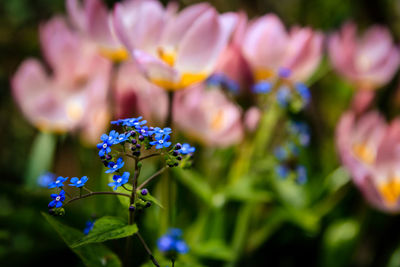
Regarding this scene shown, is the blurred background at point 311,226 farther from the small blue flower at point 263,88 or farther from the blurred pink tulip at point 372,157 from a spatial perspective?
the small blue flower at point 263,88

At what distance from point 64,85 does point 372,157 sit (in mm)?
555

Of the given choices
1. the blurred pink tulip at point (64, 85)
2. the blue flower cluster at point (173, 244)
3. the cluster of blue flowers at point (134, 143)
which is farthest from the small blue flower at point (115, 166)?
the blurred pink tulip at point (64, 85)

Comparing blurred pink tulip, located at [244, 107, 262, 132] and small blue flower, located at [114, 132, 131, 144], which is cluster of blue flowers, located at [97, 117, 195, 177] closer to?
small blue flower, located at [114, 132, 131, 144]

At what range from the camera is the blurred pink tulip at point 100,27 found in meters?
0.60

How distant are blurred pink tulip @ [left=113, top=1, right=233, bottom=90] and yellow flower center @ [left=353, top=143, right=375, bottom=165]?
1.20ft

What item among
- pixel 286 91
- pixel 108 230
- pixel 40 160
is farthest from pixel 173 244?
pixel 40 160

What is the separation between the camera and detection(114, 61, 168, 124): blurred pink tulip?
0.60 meters

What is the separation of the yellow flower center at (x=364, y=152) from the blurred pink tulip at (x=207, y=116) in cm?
21

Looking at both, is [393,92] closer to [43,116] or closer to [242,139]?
[242,139]

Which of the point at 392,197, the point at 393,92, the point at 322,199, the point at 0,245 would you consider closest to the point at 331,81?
the point at 393,92

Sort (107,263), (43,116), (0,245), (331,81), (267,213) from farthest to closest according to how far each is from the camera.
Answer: (331,81)
(267,213)
(43,116)
(0,245)
(107,263)

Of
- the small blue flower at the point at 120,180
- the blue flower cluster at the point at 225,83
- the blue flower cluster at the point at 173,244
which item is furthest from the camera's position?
the blue flower cluster at the point at 225,83

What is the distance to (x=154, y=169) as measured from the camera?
2.39 feet

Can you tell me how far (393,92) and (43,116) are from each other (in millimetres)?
773
